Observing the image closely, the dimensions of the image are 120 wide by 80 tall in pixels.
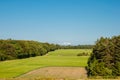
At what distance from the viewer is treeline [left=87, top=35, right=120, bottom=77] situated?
197 feet

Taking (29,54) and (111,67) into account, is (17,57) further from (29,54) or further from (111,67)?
(111,67)

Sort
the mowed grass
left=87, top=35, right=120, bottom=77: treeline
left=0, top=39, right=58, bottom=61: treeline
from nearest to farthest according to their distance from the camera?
left=87, top=35, right=120, bottom=77: treeline
the mowed grass
left=0, top=39, right=58, bottom=61: treeline

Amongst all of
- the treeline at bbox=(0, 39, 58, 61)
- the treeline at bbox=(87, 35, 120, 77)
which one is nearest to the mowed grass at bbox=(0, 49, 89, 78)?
the treeline at bbox=(0, 39, 58, 61)

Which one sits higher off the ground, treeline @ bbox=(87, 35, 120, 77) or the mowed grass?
treeline @ bbox=(87, 35, 120, 77)

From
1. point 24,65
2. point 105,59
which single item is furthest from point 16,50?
point 105,59

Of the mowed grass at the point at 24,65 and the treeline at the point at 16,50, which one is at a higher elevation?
the treeline at the point at 16,50

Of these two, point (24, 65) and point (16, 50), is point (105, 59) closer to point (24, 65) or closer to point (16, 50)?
point (24, 65)

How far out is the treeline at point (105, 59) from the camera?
60.0 metres

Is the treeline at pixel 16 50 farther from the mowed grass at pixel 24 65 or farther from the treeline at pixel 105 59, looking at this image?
the treeline at pixel 105 59

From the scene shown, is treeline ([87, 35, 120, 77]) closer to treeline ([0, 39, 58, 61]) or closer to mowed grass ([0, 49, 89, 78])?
mowed grass ([0, 49, 89, 78])

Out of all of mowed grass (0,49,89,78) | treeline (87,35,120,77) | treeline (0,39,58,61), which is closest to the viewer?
treeline (87,35,120,77)

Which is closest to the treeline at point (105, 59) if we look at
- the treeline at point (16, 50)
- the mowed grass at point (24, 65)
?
the mowed grass at point (24, 65)

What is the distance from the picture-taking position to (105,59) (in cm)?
6297

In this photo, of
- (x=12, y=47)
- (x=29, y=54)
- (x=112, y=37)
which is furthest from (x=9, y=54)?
(x=112, y=37)
